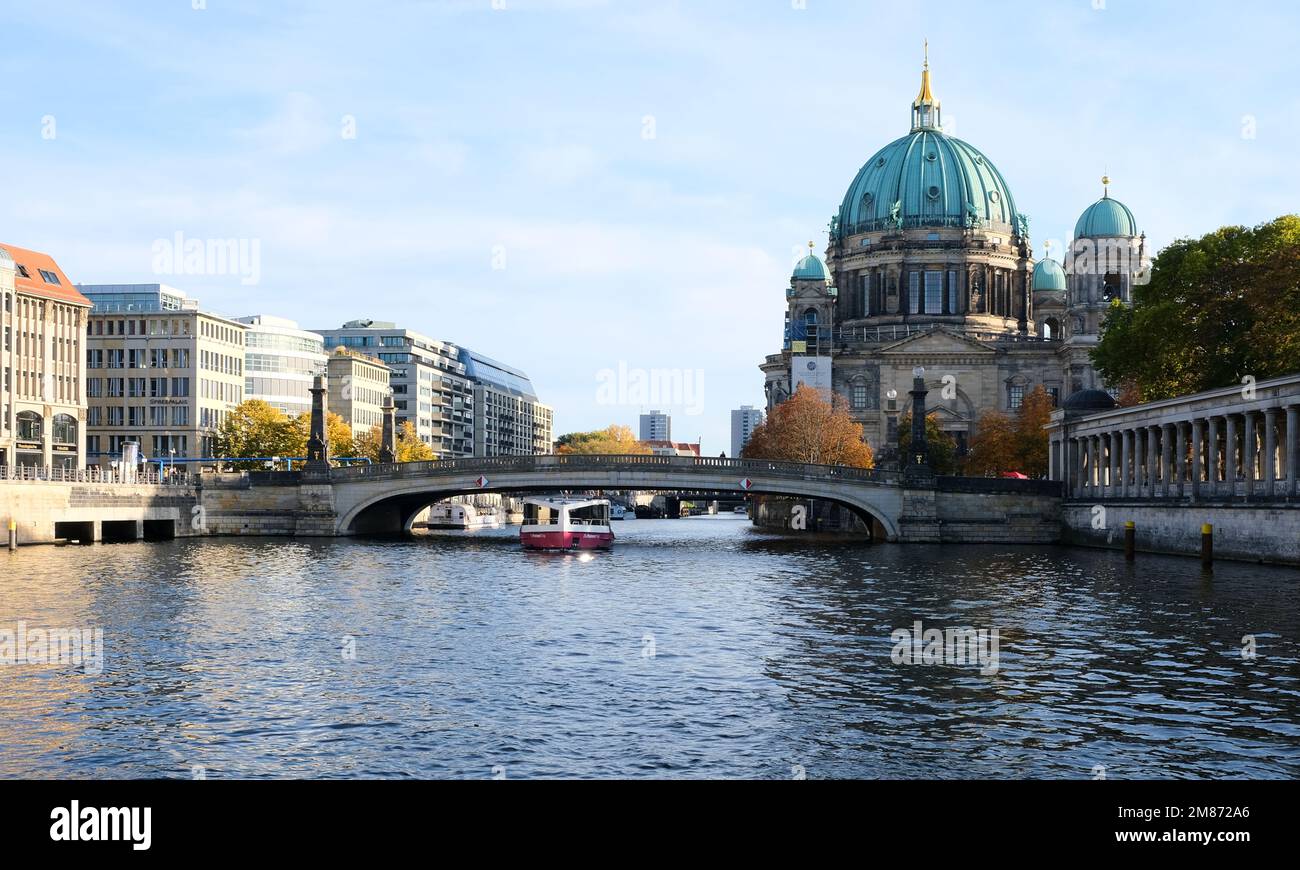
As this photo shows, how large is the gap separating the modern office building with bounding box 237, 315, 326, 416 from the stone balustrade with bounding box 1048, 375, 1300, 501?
287 feet

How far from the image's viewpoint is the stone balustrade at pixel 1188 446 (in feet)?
210

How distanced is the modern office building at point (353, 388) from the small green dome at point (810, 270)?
172ft

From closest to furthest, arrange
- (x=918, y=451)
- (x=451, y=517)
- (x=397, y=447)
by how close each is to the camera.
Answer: (x=918, y=451), (x=451, y=517), (x=397, y=447)

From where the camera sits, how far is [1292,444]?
204 ft

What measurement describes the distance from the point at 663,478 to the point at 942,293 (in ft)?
275

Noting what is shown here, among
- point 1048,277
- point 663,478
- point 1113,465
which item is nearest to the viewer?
point 1113,465

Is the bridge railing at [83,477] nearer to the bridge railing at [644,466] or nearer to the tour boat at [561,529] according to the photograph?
the bridge railing at [644,466]

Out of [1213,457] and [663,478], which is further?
[663,478]

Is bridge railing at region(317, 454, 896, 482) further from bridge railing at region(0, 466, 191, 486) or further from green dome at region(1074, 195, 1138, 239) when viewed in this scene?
green dome at region(1074, 195, 1138, 239)

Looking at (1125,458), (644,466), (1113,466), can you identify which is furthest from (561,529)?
(1113,466)

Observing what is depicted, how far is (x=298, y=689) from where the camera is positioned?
27.2 meters

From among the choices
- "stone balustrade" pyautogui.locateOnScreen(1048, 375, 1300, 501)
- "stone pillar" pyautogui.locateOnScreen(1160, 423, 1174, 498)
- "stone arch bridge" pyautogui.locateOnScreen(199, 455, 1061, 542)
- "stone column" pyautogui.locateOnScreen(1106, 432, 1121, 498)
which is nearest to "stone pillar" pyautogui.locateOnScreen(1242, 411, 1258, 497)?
"stone balustrade" pyautogui.locateOnScreen(1048, 375, 1300, 501)

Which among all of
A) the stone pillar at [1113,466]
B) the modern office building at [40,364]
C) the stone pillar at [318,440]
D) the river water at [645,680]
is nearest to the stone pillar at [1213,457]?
the stone pillar at [1113,466]

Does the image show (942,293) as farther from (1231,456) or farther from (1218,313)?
(1231,456)
